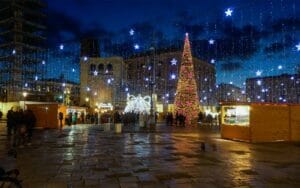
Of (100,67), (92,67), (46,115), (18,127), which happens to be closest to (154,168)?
A: (18,127)

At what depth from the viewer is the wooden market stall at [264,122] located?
73.5 ft

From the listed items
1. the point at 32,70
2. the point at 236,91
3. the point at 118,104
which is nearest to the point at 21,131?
the point at 118,104

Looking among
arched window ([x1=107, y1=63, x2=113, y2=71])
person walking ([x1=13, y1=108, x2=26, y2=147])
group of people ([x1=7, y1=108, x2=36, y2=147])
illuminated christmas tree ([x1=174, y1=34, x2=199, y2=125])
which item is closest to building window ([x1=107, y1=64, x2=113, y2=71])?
arched window ([x1=107, y1=63, x2=113, y2=71])

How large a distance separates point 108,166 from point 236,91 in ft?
311

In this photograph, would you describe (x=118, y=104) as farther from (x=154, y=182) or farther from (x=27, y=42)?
(x=154, y=182)

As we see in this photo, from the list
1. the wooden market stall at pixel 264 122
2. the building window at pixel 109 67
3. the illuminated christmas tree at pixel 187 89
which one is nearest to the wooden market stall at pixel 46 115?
the illuminated christmas tree at pixel 187 89

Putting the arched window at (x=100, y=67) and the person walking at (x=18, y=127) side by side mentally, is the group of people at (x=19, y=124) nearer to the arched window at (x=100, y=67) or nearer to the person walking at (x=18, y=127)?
the person walking at (x=18, y=127)

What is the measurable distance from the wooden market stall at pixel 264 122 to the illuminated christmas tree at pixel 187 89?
1558 centimetres

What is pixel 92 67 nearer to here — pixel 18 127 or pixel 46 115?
pixel 46 115

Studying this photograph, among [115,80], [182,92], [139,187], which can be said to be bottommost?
[139,187]

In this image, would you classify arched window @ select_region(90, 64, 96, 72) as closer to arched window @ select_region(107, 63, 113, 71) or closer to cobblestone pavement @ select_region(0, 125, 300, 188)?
arched window @ select_region(107, 63, 113, 71)

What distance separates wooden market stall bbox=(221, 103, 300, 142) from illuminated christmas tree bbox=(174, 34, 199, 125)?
51.1ft

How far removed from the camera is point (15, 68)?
267 ft

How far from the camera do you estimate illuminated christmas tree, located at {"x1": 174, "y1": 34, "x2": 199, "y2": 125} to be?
3916 cm
